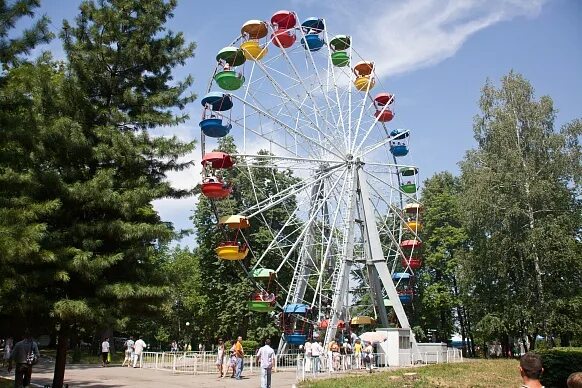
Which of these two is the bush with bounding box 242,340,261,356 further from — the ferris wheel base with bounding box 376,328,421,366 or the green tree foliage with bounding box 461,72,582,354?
the green tree foliage with bounding box 461,72,582,354

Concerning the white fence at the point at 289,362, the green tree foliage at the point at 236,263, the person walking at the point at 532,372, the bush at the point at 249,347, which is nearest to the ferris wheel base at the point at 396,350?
the white fence at the point at 289,362

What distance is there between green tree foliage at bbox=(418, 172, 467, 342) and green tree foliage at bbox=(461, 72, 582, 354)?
347 inches

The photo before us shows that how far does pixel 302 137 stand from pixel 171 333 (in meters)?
41.8

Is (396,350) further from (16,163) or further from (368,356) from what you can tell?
(16,163)

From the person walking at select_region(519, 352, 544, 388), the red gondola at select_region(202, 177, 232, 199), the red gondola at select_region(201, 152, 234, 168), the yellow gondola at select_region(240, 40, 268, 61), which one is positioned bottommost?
the person walking at select_region(519, 352, 544, 388)

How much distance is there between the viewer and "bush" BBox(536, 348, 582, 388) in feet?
51.3

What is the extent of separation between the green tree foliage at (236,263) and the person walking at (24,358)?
24.6 meters

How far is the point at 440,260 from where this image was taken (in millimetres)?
47938

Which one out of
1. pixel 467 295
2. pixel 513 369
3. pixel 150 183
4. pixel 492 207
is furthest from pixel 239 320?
pixel 150 183

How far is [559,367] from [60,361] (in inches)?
539

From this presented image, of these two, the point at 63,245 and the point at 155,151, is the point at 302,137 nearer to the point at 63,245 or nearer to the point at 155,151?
the point at 155,151

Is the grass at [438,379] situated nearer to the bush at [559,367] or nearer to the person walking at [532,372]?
the bush at [559,367]

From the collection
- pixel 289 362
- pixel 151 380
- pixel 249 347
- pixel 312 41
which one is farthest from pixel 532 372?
pixel 249 347

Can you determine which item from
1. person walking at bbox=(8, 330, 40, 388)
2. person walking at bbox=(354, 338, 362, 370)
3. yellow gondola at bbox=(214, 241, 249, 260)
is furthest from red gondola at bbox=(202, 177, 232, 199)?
person walking at bbox=(8, 330, 40, 388)
